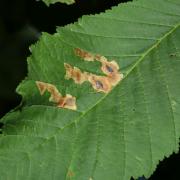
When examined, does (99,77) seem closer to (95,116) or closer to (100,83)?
(100,83)

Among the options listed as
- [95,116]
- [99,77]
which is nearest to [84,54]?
[99,77]

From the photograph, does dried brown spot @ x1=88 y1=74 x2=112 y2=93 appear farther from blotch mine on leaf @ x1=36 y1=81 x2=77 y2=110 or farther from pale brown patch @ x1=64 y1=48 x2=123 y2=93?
blotch mine on leaf @ x1=36 y1=81 x2=77 y2=110

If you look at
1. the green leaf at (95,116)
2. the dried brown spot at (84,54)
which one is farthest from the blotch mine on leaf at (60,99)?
the dried brown spot at (84,54)

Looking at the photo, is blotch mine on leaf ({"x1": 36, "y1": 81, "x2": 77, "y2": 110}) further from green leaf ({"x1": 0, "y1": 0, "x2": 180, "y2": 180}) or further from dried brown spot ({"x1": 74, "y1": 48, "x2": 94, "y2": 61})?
dried brown spot ({"x1": 74, "y1": 48, "x2": 94, "y2": 61})

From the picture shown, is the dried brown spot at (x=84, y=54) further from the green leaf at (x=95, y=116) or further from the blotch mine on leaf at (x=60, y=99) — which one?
→ the blotch mine on leaf at (x=60, y=99)

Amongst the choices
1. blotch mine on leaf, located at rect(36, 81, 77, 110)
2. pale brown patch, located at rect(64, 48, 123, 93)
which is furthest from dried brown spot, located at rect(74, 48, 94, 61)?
blotch mine on leaf, located at rect(36, 81, 77, 110)

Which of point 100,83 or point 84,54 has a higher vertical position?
point 84,54

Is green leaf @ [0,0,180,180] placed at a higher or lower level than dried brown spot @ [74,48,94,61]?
lower

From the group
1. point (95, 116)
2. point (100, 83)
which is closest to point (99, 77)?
point (100, 83)
